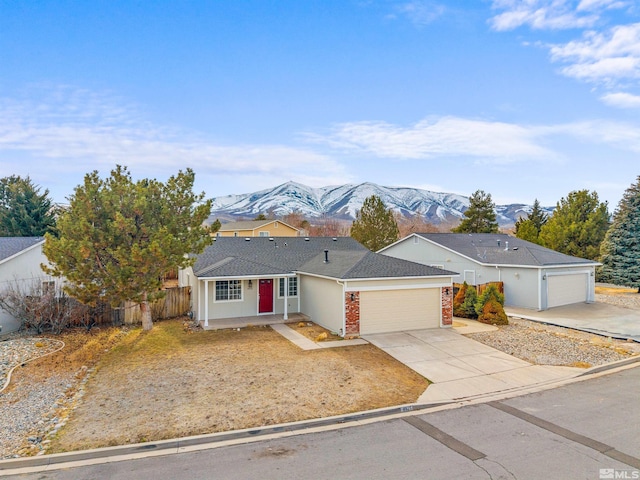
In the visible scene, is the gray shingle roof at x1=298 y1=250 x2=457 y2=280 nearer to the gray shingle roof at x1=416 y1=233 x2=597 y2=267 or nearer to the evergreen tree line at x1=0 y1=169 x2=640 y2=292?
the gray shingle roof at x1=416 y1=233 x2=597 y2=267

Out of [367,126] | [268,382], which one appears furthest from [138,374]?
[367,126]

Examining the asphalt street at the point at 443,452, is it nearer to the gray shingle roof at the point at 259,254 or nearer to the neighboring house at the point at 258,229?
the gray shingle roof at the point at 259,254

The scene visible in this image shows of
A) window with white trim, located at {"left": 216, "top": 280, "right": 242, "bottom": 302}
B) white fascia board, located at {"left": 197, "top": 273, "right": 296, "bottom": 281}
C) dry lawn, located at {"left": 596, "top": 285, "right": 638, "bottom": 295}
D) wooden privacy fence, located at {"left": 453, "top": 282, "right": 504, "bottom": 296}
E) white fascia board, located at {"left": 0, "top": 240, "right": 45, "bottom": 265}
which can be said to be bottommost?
dry lawn, located at {"left": 596, "top": 285, "right": 638, "bottom": 295}

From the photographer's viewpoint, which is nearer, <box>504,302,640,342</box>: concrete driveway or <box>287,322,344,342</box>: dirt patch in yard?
<box>287,322,344,342</box>: dirt patch in yard

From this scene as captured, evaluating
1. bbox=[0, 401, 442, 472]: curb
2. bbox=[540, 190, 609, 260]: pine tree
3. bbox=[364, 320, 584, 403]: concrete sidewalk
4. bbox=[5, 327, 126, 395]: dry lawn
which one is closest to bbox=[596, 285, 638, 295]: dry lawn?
bbox=[540, 190, 609, 260]: pine tree

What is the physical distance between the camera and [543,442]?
670 cm

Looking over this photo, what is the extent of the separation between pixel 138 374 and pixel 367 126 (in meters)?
22.1

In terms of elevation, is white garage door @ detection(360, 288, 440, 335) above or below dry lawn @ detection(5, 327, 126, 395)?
above

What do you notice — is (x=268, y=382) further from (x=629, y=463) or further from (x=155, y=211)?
(x=155, y=211)

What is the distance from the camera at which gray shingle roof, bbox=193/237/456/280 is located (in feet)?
51.9

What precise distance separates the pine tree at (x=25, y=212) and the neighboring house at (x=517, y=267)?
29859 mm

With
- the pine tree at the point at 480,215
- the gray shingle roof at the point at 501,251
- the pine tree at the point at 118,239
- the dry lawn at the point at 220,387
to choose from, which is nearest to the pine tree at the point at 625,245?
the gray shingle roof at the point at 501,251

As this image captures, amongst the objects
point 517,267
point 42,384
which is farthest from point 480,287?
point 42,384

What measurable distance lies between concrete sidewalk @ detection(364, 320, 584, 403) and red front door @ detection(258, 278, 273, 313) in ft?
18.9
